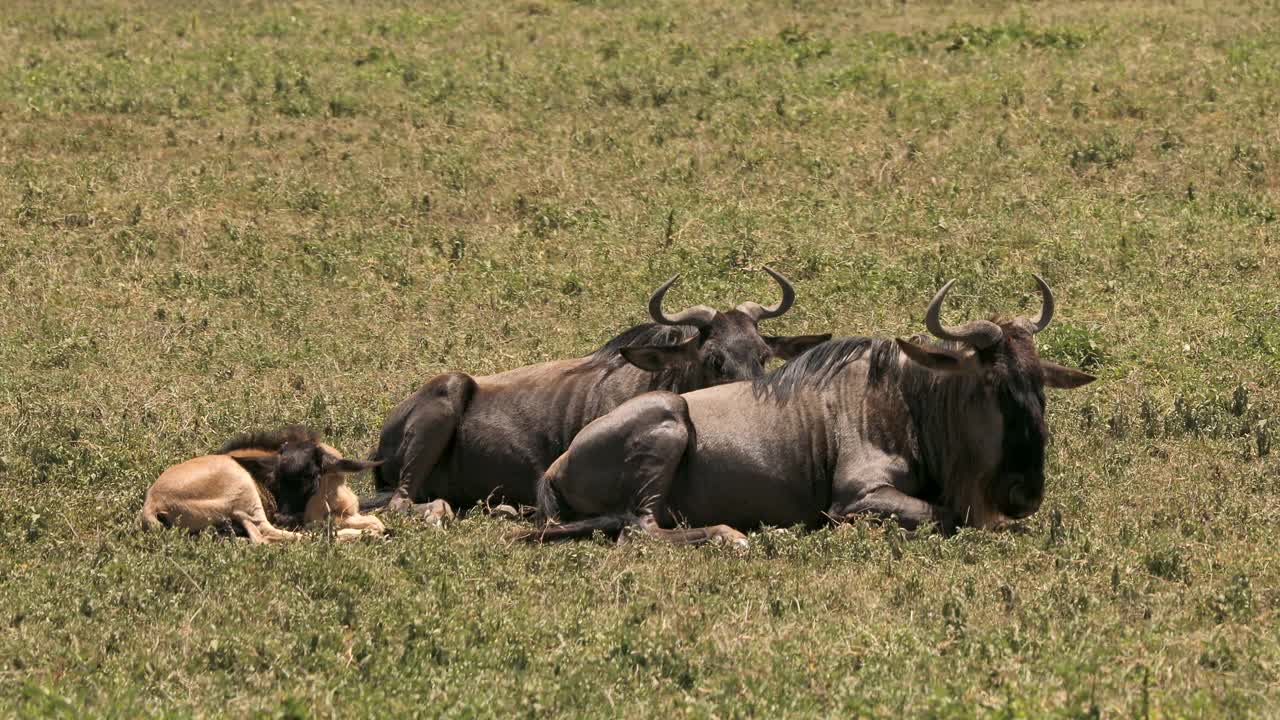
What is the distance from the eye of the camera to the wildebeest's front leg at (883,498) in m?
10.5

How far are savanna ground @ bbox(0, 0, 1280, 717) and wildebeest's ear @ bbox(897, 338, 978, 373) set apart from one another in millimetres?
945

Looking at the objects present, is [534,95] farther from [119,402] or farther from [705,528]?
[705,528]

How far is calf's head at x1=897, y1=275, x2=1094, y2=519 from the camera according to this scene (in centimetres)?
1038

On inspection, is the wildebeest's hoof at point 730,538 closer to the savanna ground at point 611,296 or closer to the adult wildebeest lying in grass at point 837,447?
the adult wildebeest lying in grass at point 837,447

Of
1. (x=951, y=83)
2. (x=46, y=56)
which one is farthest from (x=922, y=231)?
(x=46, y=56)

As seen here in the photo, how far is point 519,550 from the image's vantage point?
10.1 m

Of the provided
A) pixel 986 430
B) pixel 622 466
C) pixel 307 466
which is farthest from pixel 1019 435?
pixel 307 466


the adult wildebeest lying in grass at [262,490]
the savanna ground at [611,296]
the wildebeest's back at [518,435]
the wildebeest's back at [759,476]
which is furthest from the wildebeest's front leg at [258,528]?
the wildebeest's back at [759,476]

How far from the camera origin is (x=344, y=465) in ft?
36.1

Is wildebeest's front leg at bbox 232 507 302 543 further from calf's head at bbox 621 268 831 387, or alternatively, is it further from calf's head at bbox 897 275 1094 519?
calf's head at bbox 897 275 1094 519

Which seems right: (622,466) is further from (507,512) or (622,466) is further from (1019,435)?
(1019,435)

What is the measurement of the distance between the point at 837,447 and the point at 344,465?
2.88m

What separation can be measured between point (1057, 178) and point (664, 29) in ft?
27.7

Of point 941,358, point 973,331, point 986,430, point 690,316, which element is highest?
point 973,331
